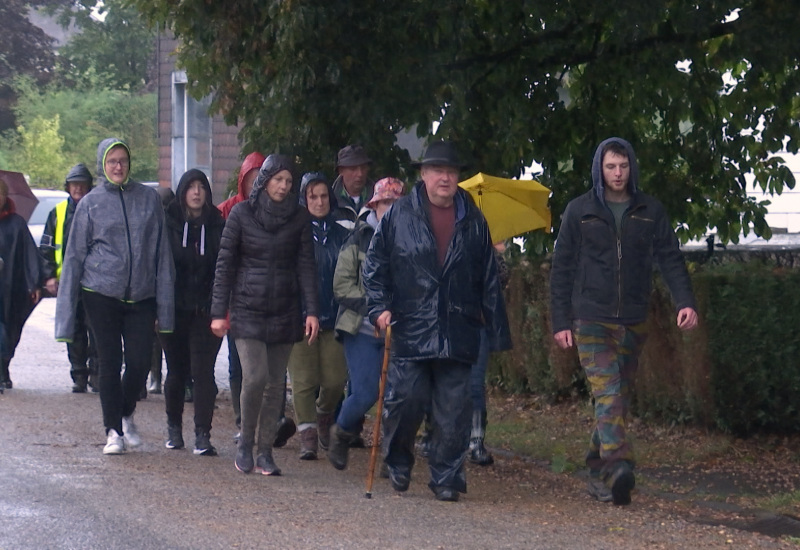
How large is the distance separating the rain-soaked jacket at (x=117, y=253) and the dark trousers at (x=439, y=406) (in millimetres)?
1800

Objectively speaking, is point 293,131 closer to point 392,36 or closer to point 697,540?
point 392,36

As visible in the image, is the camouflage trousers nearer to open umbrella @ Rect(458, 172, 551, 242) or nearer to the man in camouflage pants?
the man in camouflage pants

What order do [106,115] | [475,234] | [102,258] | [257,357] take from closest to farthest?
[475,234], [257,357], [102,258], [106,115]

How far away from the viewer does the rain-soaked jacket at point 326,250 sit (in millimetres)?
8836

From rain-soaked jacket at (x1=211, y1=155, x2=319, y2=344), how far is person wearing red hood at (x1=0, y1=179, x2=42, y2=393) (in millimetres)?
4664

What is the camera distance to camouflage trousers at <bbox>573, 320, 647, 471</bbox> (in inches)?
300

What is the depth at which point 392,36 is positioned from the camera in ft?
32.1

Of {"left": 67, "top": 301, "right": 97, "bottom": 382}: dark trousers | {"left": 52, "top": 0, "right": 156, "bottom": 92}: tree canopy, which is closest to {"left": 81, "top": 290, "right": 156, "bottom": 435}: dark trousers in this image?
{"left": 67, "top": 301, "right": 97, "bottom": 382}: dark trousers

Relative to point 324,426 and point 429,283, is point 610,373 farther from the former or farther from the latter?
point 324,426

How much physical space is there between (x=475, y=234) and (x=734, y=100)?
13.3 feet

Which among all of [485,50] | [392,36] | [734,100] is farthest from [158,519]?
[734,100]

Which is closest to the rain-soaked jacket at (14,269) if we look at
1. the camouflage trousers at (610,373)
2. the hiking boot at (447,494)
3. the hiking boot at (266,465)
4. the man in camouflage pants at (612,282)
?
the hiking boot at (266,465)

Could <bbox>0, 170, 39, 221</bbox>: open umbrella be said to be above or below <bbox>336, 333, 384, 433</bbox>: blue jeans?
above

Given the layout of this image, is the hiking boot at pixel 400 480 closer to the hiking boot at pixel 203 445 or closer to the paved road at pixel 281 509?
the paved road at pixel 281 509
